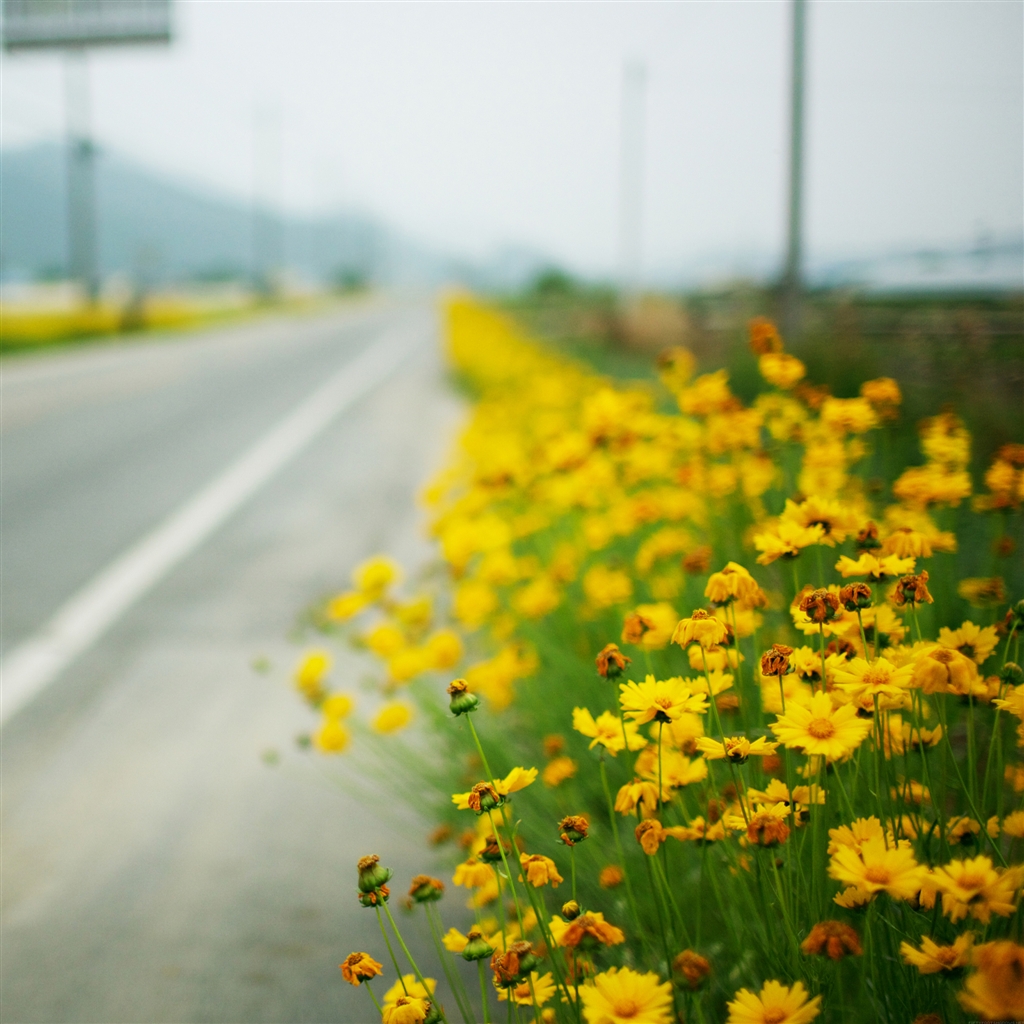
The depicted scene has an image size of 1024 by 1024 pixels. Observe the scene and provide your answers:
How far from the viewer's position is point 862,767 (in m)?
1.21

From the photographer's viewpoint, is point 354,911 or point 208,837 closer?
point 354,911

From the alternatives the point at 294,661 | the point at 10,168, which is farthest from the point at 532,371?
the point at 10,168

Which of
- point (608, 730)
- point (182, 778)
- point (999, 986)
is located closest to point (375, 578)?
point (182, 778)

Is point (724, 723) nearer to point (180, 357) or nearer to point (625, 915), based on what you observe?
point (625, 915)

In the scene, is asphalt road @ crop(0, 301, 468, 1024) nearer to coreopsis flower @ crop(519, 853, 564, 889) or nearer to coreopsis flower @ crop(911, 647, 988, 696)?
coreopsis flower @ crop(519, 853, 564, 889)

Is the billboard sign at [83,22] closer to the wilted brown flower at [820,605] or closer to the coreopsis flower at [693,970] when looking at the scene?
the wilted brown flower at [820,605]

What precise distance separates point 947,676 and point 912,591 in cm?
10

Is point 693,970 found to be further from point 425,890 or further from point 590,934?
point 425,890

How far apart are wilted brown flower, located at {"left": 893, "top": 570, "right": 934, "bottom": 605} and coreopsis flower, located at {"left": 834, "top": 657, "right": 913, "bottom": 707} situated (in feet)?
0.23

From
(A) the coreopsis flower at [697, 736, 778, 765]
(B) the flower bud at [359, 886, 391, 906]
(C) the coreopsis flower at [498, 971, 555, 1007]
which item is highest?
(A) the coreopsis flower at [697, 736, 778, 765]

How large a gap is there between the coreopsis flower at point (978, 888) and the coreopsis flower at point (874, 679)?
0.18m

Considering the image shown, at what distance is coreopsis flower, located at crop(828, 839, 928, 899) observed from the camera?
864mm

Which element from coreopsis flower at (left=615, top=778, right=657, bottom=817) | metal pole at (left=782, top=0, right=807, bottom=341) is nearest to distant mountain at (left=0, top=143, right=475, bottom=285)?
metal pole at (left=782, top=0, right=807, bottom=341)

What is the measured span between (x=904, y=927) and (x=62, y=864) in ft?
6.00
